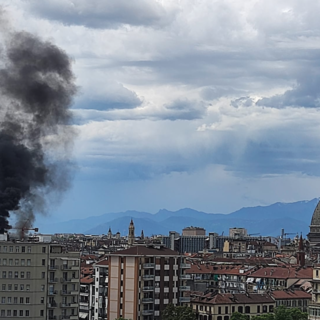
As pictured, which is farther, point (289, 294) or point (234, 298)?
point (289, 294)

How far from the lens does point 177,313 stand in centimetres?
9506

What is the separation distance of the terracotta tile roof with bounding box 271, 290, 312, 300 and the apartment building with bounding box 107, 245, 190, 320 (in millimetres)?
18992

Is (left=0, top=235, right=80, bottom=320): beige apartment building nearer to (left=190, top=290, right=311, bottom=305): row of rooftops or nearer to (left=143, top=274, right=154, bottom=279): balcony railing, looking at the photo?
(left=143, top=274, right=154, bottom=279): balcony railing

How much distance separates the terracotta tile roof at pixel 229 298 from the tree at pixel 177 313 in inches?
439

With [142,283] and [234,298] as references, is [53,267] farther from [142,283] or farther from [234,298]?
[234,298]

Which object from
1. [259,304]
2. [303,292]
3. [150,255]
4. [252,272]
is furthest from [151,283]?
[252,272]

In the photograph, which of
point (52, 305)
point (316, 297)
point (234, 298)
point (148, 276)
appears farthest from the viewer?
point (234, 298)

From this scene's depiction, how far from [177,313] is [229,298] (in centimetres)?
1470

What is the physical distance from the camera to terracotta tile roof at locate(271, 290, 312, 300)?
11759 centimetres

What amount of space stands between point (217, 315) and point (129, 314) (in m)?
12.0

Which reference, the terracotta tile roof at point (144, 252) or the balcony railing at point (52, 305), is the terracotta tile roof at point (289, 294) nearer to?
the terracotta tile roof at point (144, 252)

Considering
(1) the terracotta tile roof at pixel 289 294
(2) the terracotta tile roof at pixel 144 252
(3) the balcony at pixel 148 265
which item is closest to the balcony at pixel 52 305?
(2) the terracotta tile roof at pixel 144 252

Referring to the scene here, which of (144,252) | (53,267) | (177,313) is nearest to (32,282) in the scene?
(53,267)

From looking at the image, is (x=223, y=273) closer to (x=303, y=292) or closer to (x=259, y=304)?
(x=303, y=292)
